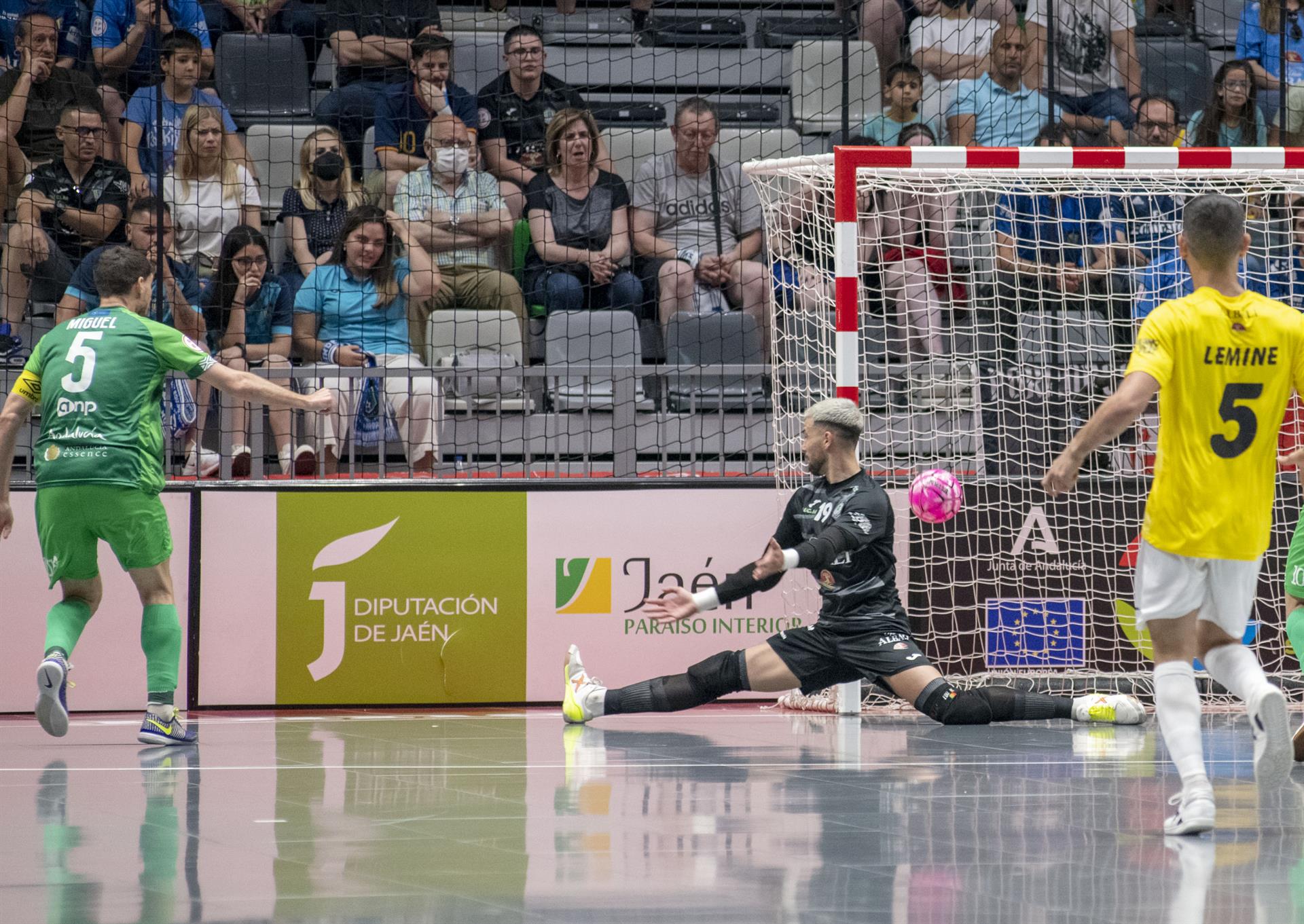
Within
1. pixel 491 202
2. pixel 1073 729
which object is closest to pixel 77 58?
pixel 491 202

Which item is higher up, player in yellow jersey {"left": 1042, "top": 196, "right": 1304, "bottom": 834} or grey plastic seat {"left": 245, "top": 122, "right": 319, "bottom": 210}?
grey plastic seat {"left": 245, "top": 122, "right": 319, "bottom": 210}

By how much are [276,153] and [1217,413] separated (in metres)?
7.68

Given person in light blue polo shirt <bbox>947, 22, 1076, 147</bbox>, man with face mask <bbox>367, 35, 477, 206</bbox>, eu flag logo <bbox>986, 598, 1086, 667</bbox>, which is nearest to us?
eu flag logo <bbox>986, 598, 1086, 667</bbox>

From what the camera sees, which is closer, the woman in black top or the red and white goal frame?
the red and white goal frame

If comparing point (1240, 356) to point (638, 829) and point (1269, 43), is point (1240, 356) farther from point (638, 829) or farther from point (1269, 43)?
point (1269, 43)

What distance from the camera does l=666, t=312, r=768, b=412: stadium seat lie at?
9305mm

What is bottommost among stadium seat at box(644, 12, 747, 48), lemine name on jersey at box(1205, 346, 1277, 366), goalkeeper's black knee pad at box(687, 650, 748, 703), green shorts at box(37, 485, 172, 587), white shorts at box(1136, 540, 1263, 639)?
goalkeeper's black knee pad at box(687, 650, 748, 703)

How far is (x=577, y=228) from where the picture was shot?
10008 millimetres

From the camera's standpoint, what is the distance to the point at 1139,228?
9.60 m

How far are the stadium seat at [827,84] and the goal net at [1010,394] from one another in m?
2.04

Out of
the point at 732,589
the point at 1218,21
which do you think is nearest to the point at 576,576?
the point at 732,589

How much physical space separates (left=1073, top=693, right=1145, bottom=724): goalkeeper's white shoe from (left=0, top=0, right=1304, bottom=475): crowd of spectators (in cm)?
246

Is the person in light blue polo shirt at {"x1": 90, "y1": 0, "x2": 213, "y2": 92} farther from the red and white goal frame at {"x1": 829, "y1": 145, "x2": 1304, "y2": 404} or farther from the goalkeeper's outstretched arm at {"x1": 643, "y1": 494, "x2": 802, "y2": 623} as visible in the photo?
the goalkeeper's outstretched arm at {"x1": 643, "y1": 494, "x2": 802, "y2": 623}

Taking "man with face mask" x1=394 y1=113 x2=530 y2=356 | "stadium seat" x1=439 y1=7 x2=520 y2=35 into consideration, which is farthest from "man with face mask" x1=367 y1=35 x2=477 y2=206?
"stadium seat" x1=439 y1=7 x2=520 y2=35
